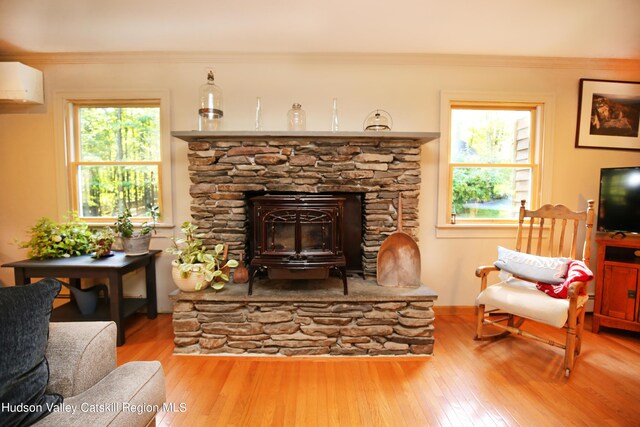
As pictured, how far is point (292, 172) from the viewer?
251cm

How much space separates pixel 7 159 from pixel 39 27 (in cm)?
134

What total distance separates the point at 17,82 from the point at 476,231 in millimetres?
4358

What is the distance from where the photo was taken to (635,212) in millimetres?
2500

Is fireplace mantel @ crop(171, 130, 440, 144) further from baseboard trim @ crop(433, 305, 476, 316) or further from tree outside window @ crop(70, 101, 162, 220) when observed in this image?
baseboard trim @ crop(433, 305, 476, 316)

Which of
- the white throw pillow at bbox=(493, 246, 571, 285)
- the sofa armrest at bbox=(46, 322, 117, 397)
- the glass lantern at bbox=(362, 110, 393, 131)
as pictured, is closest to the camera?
the sofa armrest at bbox=(46, 322, 117, 397)

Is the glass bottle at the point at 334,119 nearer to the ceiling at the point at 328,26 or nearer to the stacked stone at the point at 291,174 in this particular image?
the stacked stone at the point at 291,174

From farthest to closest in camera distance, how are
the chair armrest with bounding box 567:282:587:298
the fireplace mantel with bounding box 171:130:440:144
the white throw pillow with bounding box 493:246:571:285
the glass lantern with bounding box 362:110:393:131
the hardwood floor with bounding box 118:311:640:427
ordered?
the glass lantern with bounding box 362:110:393:131
the fireplace mantel with bounding box 171:130:440:144
the white throw pillow with bounding box 493:246:571:285
the chair armrest with bounding box 567:282:587:298
the hardwood floor with bounding box 118:311:640:427

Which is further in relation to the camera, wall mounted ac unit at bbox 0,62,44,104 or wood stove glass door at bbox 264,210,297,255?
wall mounted ac unit at bbox 0,62,44,104

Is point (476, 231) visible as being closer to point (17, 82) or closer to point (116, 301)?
point (116, 301)

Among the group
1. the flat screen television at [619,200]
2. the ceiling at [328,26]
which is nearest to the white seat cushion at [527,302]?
the flat screen television at [619,200]

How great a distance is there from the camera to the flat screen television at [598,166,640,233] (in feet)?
8.23

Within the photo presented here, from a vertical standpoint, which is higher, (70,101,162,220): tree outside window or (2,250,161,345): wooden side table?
(70,101,162,220): tree outside window

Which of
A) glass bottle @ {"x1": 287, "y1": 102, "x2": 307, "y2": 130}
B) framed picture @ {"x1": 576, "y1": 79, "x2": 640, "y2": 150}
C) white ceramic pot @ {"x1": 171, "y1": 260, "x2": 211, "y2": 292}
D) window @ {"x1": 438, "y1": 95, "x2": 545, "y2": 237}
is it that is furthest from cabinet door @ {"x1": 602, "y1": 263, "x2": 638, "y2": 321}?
white ceramic pot @ {"x1": 171, "y1": 260, "x2": 211, "y2": 292}

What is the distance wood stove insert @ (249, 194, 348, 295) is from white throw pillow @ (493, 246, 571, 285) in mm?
1296
